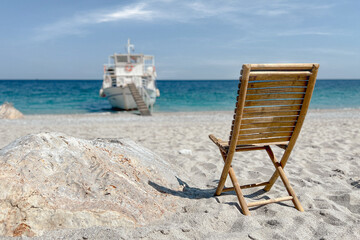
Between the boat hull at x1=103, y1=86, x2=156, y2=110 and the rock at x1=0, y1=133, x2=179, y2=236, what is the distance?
1659 cm

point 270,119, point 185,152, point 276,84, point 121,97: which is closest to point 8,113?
point 121,97

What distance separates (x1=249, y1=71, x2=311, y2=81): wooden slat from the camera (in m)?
2.31

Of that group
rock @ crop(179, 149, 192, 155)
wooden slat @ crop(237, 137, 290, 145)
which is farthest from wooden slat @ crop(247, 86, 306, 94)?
rock @ crop(179, 149, 192, 155)

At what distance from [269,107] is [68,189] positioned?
182 cm

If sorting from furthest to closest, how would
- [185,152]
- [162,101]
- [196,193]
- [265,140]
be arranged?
[162,101] < [185,152] < [196,193] < [265,140]

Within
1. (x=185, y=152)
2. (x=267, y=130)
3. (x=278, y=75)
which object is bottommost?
(x=185, y=152)

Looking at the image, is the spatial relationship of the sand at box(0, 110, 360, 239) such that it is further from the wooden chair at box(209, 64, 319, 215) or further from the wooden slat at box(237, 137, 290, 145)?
A: the wooden slat at box(237, 137, 290, 145)

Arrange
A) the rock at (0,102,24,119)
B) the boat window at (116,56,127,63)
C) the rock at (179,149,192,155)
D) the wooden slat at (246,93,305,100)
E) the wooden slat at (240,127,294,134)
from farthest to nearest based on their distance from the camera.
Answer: the boat window at (116,56,127,63) → the rock at (0,102,24,119) → the rock at (179,149,192,155) → the wooden slat at (240,127,294,134) → the wooden slat at (246,93,305,100)

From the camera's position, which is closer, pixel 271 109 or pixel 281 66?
pixel 281 66

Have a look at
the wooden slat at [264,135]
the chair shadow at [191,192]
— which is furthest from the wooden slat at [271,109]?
the chair shadow at [191,192]

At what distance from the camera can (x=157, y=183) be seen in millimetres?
2992

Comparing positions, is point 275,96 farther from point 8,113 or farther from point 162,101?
point 162,101

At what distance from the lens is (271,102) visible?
254 cm

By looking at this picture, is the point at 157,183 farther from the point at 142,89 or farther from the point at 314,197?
the point at 142,89
